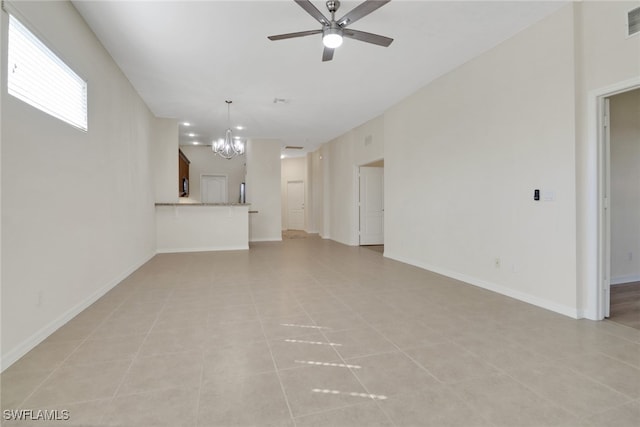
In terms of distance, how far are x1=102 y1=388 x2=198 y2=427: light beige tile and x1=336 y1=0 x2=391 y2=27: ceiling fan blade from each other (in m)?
2.93

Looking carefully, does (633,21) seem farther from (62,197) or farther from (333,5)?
(62,197)

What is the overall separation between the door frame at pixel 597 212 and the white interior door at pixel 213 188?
32.6ft

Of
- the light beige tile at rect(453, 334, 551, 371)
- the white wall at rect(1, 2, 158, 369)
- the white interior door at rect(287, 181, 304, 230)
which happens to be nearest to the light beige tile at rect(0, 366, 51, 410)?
the white wall at rect(1, 2, 158, 369)

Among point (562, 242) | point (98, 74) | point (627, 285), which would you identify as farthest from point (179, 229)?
point (627, 285)

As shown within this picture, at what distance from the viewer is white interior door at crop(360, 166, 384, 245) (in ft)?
26.0

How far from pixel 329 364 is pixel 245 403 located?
2.01ft

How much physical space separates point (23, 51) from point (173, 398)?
263cm

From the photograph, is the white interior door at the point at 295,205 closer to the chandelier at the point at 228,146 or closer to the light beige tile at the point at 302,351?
the chandelier at the point at 228,146

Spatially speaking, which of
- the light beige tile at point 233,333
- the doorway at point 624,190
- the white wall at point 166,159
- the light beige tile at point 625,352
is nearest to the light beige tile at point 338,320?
the light beige tile at point 233,333

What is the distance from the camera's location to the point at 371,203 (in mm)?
8008

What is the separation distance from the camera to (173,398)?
168 cm

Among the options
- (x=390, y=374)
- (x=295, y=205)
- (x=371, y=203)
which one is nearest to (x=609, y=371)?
(x=390, y=374)

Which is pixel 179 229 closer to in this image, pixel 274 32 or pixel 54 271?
pixel 54 271

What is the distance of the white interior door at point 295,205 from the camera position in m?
12.2
